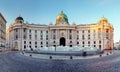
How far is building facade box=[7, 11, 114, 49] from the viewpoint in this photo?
97.5 meters

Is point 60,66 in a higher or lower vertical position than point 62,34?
lower

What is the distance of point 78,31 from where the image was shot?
10469 centimetres

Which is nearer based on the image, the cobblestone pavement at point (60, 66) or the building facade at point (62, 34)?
the cobblestone pavement at point (60, 66)

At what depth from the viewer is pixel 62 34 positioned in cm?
10300

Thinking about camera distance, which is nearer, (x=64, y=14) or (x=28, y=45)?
(x=28, y=45)

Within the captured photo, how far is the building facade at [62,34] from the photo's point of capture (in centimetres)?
9750

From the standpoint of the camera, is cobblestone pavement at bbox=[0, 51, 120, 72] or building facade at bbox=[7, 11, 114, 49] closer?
cobblestone pavement at bbox=[0, 51, 120, 72]

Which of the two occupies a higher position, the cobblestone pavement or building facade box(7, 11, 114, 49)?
building facade box(7, 11, 114, 49)

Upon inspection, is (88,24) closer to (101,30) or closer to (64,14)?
(101,30)

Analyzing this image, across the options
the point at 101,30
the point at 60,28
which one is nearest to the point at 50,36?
the point at 60,28

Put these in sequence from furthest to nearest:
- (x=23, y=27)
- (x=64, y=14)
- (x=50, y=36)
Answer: (x=64, y=14) → (x=50, y=36) → (x=23, y=27)

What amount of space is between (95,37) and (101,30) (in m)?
6.44

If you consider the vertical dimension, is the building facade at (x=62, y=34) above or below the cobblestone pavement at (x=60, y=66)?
above

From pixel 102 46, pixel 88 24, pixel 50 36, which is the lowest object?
pixel 102 46
